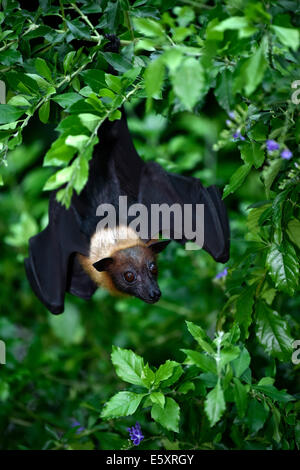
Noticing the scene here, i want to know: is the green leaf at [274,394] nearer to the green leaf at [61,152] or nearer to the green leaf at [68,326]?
the green leaf at [61,152]

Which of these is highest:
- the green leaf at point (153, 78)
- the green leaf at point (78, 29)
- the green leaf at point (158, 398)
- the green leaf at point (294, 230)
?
the green leaf at point (153, 78)

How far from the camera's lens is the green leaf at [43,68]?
7.95ft

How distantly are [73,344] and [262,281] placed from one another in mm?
3326

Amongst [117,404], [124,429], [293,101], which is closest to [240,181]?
[293,101]

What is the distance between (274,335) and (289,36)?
1.31m

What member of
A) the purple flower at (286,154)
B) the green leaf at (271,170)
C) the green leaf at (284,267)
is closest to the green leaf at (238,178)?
the green leaf at (271,170)

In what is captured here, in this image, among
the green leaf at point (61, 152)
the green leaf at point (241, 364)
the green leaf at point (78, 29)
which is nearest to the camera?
the green leaf at point (61, 152)

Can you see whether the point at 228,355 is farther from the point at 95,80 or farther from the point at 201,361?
the point at 95,80

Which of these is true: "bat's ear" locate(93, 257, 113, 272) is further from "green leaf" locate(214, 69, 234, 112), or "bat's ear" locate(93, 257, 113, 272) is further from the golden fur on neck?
"green leaf" locate(214, 69, 234, 112)

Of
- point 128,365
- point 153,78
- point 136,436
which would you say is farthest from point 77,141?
point 136,436

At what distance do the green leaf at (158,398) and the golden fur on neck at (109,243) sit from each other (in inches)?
39.8

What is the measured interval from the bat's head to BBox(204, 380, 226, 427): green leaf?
102cm

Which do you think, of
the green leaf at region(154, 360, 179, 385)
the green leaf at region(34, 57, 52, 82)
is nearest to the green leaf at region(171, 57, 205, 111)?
the green leaf at region(34, 57, 52, 82)

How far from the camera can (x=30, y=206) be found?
5.82m
